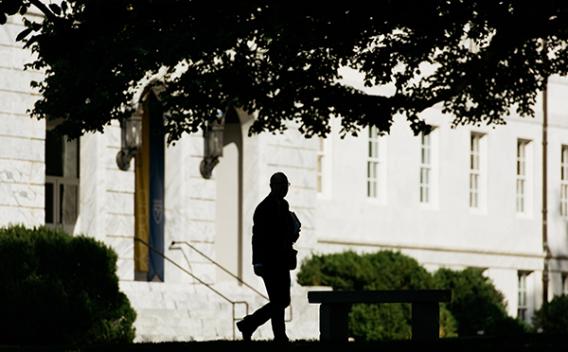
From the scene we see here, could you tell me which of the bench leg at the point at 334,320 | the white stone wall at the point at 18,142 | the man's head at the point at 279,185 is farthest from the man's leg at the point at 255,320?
the white stone wall at the point at 18,142

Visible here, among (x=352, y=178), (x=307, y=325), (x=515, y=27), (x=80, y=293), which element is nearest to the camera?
(x=515, y=27)

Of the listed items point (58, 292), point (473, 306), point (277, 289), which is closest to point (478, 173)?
point (473, 306)

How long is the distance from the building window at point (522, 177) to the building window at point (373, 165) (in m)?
6.15

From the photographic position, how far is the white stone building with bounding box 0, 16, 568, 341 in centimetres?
3350

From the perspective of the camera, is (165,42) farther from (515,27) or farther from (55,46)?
(515,27)

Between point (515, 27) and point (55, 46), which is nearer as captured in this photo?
point (55, 46)

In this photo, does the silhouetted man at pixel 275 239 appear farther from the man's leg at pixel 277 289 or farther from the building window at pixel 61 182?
the building window at pixel 61 182

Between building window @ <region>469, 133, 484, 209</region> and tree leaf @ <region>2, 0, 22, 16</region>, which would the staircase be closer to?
building window @ <region>469, 133, 484, 209</region>

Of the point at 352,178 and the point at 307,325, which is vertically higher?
the point at 352,178

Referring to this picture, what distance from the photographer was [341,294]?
23609mm

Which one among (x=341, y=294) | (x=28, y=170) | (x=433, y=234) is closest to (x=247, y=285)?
(x=28, y=170)

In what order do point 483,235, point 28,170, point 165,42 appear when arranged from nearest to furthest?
point 165,42
point 28,170
point 483,235

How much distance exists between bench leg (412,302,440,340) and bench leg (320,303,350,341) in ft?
3.81

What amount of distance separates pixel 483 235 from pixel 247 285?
39.3ft
